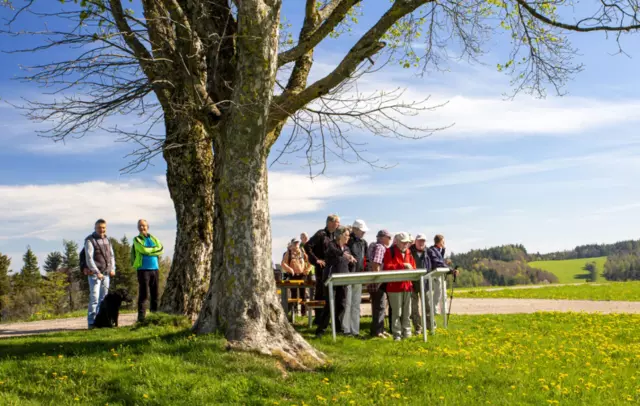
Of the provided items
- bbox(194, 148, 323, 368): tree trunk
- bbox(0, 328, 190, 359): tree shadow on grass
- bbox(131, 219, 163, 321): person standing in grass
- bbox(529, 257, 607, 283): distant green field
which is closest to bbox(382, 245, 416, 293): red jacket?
bbox(194, 148, 323, 368): tree trunk

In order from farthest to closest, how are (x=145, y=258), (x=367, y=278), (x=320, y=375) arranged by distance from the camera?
(x=145, y=258)
(x=367, y=278)
(x=320, y=375)

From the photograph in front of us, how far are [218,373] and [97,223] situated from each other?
7.14 meters

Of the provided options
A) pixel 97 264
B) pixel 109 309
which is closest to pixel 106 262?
pixel 97 264

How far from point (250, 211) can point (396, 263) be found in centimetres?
366

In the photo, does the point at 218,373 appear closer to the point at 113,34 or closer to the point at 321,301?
the point at 321,301

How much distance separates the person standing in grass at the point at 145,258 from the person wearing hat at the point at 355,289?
4710 mm

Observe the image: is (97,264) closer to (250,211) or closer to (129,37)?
(129,37)

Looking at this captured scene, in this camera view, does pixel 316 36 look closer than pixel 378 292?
Yes

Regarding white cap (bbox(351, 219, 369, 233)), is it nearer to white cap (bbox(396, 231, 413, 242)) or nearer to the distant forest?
white cap (bbox(396, 231, 413, 242))

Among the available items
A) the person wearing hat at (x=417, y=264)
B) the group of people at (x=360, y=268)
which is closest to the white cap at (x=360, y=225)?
the group of people at (x=360, y=268)

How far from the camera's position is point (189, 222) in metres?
13.3

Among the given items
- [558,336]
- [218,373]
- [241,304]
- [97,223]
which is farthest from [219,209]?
[558,336]

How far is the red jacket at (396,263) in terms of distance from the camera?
1112cm

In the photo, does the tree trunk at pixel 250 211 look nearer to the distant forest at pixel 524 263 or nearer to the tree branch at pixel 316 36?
the tree branch at pixel 316 36
